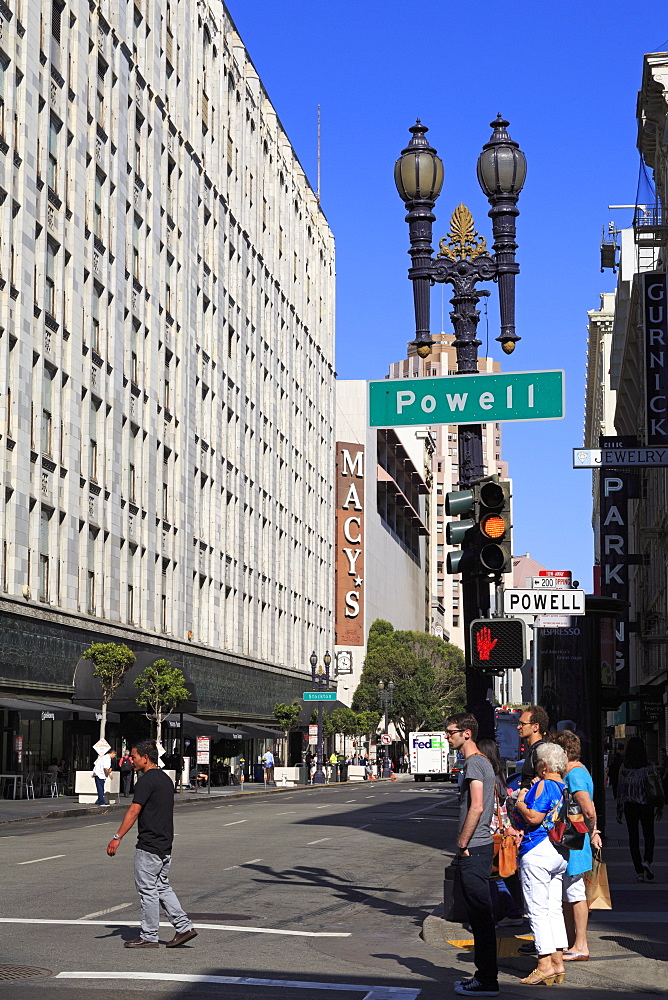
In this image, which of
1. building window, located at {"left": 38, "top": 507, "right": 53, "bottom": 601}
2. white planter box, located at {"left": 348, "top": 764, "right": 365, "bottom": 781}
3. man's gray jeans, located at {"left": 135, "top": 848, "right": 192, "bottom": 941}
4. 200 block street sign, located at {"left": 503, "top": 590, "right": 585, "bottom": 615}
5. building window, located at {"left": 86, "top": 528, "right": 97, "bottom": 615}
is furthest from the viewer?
white planter box, located at {"left": 348, "top": 764, "right": 365, "bottom": 781}

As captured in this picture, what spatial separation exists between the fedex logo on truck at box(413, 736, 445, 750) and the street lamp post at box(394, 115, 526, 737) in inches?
2536

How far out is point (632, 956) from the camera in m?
11.9

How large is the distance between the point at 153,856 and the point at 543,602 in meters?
6.63

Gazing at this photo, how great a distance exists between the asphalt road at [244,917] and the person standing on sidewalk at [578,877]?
740mm

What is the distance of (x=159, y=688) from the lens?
51125 mm

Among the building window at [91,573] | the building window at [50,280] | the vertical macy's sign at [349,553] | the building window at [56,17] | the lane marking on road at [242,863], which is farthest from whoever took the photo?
the vertical macy's sign at [349,553]

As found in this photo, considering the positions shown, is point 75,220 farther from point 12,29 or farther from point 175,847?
point 175,847

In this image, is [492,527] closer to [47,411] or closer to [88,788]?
[88,788]

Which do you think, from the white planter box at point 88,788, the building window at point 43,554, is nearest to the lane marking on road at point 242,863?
the white planter box at point 88,788

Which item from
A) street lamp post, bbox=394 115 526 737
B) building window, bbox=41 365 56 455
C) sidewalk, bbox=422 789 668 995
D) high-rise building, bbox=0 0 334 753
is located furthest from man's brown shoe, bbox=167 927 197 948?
building window, bbox=41 365 56 455

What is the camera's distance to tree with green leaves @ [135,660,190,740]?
51.2 metres

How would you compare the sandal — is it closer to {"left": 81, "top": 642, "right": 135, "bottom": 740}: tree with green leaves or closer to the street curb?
the street curb

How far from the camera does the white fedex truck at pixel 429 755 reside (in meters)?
79.2

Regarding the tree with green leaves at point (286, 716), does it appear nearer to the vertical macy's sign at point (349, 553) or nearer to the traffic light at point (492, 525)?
the vertical macy's sign at point (349, 553)
